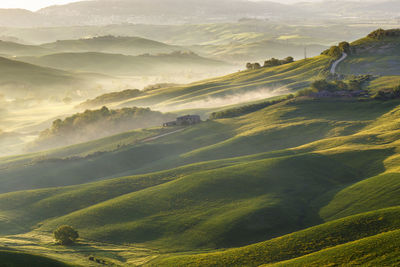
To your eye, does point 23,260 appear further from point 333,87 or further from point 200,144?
point 333,87

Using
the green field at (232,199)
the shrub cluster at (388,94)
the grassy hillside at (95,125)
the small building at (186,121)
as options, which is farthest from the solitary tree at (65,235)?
the grassy hillside at (95,125)

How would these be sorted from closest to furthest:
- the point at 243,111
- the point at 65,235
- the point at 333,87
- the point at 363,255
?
the point at 363,255, the point at 65,235, the point at 243,111, the point at 333,87

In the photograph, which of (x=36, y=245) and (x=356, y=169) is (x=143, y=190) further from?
(x=356, y=169)

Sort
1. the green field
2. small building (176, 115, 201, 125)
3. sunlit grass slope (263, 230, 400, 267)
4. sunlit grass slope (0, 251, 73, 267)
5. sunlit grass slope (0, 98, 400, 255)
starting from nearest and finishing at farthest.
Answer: sunlit grass slope (263, 230, 400, 267) < sunlit grass slope (0, 251, 73, 267) < the green field < sunlit grass slope (0, 98, 400, 255) < small building (176, 115, 201, 125)

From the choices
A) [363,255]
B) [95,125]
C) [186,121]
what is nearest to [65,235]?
[363,255]

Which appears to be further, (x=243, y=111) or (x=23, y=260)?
(x=243, y=111)

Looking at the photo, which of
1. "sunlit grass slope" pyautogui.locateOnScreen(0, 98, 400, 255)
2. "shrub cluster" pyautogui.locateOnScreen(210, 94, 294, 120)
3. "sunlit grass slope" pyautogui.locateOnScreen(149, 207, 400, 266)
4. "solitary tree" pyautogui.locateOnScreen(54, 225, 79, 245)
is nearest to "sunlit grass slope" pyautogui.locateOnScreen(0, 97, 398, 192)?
"sunlit grass slope" pyautogui.locateOnScreen(0, 98, 400, 255)

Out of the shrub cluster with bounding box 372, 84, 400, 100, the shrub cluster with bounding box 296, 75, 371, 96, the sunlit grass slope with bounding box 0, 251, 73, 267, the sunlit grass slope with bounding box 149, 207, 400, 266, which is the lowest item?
the sunlit grass slope with bounding box 149, 207, 400, 266

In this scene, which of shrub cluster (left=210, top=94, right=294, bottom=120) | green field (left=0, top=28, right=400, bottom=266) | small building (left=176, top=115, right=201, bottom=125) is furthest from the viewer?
shrub cluster (left=210, top=94, right=294, bottom=120)

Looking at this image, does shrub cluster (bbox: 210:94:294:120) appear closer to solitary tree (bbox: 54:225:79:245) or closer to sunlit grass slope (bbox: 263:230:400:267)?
solitary tree (bbox: 54:225:79:245)
